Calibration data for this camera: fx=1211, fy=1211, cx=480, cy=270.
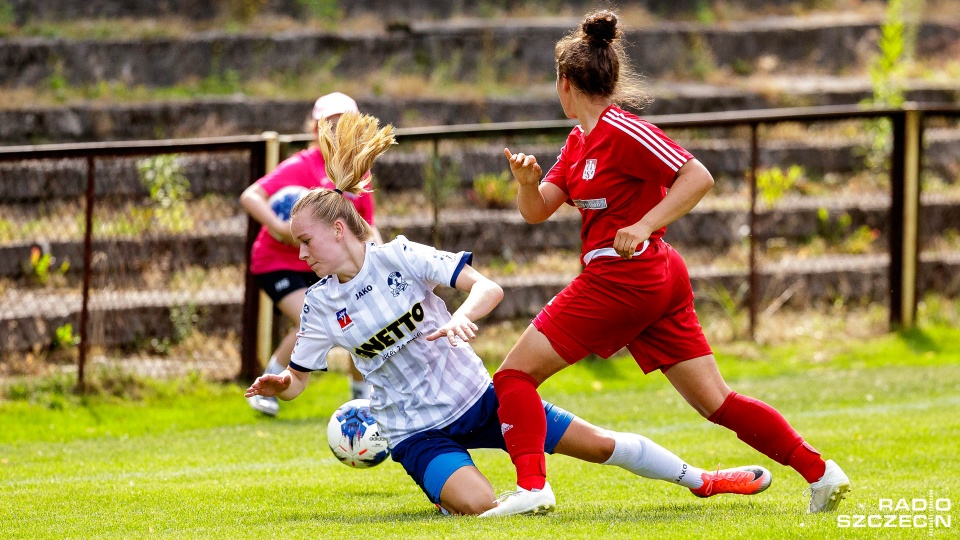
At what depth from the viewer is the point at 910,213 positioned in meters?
10.6

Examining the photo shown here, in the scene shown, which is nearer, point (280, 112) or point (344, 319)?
point (344, 319)

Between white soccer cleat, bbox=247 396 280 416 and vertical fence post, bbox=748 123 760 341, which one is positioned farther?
vertical fence post, bbox=748 123 760 341

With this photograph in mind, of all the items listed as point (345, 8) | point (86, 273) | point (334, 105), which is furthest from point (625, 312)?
point (345, 8)

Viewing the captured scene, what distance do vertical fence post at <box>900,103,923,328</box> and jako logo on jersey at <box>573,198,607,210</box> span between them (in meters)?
6.60

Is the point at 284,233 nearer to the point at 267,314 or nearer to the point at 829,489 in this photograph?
the point at 267,314

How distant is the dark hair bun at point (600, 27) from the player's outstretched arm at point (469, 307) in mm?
1038

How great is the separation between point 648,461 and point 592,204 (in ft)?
3.55

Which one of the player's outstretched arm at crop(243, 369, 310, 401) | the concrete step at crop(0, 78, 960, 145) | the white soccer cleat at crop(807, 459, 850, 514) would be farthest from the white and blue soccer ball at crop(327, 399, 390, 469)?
the concrete step at crop(0, 78, 960, 145)

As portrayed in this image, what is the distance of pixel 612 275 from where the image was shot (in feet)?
15.5

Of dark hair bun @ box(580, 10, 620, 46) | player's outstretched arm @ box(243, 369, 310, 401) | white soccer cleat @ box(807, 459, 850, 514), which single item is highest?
dark hair bun @ box(580, 10, 620, 46)

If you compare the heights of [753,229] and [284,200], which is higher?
[284,200]

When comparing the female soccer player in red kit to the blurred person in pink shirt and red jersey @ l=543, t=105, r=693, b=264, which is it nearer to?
red jersey @ l=543, t=105, r=693, b=264

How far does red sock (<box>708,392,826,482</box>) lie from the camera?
15.4ft

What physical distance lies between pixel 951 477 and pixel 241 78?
32.6 feet
